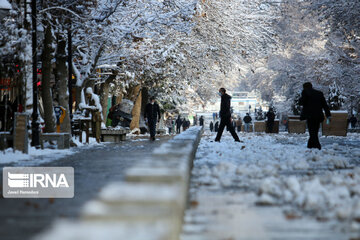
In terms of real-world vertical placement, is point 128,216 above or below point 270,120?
above

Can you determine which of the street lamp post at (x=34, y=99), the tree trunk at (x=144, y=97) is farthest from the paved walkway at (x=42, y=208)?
the tree trunk at (x=144, y=97)

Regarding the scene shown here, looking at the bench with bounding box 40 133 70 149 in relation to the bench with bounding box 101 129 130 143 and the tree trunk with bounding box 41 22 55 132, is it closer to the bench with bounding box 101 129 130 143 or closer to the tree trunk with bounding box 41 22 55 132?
the tree trunk with bounding box 41 22 55 132

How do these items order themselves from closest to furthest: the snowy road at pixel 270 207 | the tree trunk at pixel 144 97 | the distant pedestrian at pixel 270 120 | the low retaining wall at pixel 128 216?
the low retaining wall at pixel 128 216 → the snowy road at pixel 270 207 → the distant pedestrian at pixel 270 120 → the tree trunk at pixel 144 97

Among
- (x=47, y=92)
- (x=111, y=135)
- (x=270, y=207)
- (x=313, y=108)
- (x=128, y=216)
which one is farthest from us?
(x=111, y=135)

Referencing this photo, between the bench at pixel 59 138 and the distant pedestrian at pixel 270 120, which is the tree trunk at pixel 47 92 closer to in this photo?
the bench at pixel 59 138

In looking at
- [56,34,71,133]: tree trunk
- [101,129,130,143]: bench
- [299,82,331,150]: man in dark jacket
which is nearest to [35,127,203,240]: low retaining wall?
[299,82,331,150]: man in dark jacket

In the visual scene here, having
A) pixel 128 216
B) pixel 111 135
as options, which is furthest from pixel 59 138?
pixel 128 216

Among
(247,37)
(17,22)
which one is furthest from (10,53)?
(247,37)

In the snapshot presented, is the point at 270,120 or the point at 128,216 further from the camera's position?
the point at 270,120

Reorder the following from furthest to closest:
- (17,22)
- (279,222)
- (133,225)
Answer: (17,22) → (279,222) → (133,225)

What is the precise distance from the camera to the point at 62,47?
2256cm

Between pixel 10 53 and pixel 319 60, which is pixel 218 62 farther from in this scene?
pixel 10 53

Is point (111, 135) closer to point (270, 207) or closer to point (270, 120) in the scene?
point (270, 207)

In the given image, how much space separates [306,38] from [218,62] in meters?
21.6
